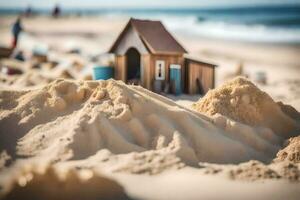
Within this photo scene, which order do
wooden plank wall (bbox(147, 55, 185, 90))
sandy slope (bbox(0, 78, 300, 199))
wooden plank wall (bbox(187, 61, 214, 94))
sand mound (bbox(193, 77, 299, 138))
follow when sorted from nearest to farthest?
1. sandy slope (bbox(0, 78, 300, 199))
2. sand mound (bbox(193, 77, 299, 138))
3. wooden plank wall (bbox(147, 55, 185, 90))
4. wooden plank wall (bbox(187, 61, 214, 94))

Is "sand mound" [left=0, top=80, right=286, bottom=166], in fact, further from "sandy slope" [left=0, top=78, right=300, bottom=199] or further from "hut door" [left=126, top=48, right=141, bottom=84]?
"hut door" [left=126, top=48, right=141, bottom=84]

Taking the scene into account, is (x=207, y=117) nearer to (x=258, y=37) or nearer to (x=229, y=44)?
(x=229, y=44)

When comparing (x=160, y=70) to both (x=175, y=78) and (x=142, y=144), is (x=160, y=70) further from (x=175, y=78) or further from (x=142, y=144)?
(x=142, y=144)

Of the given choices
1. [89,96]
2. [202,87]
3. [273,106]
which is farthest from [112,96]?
[202,87]

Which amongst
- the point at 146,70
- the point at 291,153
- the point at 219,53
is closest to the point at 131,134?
the point at 291,153

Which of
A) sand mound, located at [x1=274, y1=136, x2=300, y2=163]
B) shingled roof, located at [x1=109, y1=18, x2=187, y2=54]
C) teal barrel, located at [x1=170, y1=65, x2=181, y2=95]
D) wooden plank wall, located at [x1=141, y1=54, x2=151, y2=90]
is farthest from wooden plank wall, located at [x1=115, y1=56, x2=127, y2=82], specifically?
sand mound, located at [x1=274, y1=136, x2=300, y2=163]

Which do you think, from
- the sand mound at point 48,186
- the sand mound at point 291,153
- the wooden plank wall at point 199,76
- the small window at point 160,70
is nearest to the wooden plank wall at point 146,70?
the small window at point 160,70

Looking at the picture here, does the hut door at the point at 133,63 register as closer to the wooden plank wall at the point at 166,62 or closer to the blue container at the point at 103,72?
the blue container at the point at 103,72
